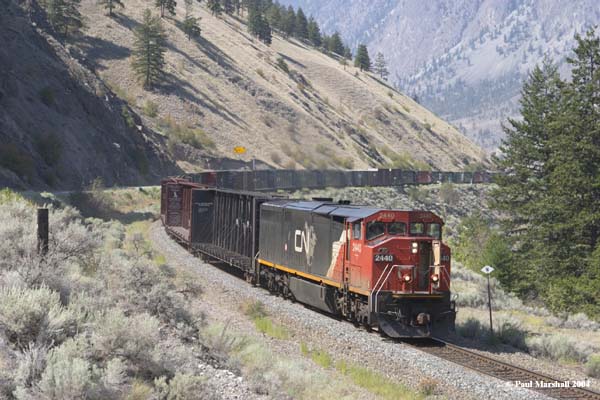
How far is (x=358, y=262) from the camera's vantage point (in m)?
17.9

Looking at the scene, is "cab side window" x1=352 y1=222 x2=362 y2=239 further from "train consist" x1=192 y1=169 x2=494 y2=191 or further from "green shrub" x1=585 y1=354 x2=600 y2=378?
"train consist" x1=192 y1=169 x2=494 y2=191

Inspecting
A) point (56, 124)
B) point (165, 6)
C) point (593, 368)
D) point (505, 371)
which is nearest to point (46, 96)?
point (56, 124)

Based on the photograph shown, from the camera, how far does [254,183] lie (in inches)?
2621

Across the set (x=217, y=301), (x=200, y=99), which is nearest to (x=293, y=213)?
(x=217, y=301)

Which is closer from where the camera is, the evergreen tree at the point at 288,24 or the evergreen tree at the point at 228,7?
the evergreen tree at the point at 228,7

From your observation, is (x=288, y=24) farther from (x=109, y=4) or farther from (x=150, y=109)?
(x=150, y=109)

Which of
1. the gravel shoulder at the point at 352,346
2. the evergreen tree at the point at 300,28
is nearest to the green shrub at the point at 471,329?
the gravel shoulder at the point at 352,346

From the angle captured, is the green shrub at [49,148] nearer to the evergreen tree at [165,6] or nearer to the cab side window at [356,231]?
the cab side window at [356,231]

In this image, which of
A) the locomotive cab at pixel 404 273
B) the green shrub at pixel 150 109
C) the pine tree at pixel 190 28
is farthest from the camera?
the pine tree at pixel 190 28

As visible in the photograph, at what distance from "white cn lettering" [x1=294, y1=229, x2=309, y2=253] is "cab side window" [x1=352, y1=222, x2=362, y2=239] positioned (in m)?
3.19

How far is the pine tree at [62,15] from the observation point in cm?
8500

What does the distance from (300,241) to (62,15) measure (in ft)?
244

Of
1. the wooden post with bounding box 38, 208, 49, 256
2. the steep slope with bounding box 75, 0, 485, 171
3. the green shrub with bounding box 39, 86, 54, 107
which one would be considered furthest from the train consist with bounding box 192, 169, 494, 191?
the wooden post with bounding box 38, 208, 49, 256

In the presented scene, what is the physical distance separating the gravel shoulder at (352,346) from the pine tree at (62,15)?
6965 cm
